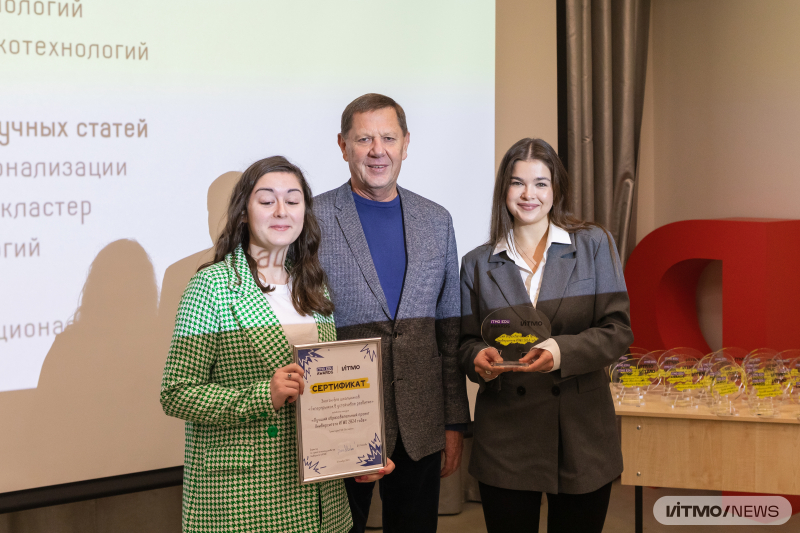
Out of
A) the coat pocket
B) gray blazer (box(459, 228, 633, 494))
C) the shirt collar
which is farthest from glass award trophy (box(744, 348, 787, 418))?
the coat pocket

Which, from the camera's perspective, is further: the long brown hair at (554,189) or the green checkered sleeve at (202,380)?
the long brown hair at (554,189)

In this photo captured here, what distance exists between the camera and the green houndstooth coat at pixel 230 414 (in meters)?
1.48

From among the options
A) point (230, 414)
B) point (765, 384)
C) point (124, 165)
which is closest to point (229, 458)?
point (230, 414)

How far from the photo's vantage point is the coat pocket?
4.95 ft

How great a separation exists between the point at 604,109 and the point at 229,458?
3101 millimetres

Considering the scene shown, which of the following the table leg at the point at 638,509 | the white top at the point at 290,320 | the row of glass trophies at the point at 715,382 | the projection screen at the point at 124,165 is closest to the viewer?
the white top at the point at 290,320

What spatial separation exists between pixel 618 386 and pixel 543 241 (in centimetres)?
104

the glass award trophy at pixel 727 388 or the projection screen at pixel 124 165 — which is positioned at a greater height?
the projection screen at pixel 124 165

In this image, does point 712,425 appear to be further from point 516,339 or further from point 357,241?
point 357,241

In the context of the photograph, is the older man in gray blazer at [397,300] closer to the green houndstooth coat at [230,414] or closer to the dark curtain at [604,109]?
the green houndstooth coat at [230,414]

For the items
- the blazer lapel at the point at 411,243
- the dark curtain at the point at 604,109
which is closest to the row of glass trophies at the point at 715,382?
the blazer lapel at the point at 411,243

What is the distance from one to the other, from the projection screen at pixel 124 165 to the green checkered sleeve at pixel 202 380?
93 centimetres

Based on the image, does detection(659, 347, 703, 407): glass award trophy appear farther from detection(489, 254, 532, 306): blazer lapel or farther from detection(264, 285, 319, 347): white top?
detection(264, 285, 319, 347): white top

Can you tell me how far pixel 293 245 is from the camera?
1.72 m
